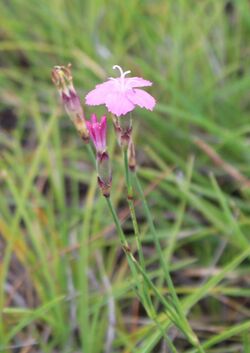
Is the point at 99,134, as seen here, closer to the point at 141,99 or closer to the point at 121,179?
the point at 141,99

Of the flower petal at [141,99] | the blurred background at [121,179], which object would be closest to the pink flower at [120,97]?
the flower petal at [141,99]

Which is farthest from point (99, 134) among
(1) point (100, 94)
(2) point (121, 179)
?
(2) point (121, 179)

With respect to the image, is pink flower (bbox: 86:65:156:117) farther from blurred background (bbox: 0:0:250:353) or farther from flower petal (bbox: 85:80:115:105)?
blurred background (bbox: 0:0:250:353)

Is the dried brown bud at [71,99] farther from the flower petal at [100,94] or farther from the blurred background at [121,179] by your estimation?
the blurred background at [121,179]

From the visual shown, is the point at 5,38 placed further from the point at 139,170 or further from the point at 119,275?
the point at 119,275

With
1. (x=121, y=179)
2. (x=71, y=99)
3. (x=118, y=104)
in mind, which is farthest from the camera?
(x=121, y=179)

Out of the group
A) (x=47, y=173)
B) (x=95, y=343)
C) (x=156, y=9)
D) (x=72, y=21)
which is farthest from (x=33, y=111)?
(x=95, y=343)

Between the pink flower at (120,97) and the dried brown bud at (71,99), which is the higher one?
the dried brown bud at (71,99)
